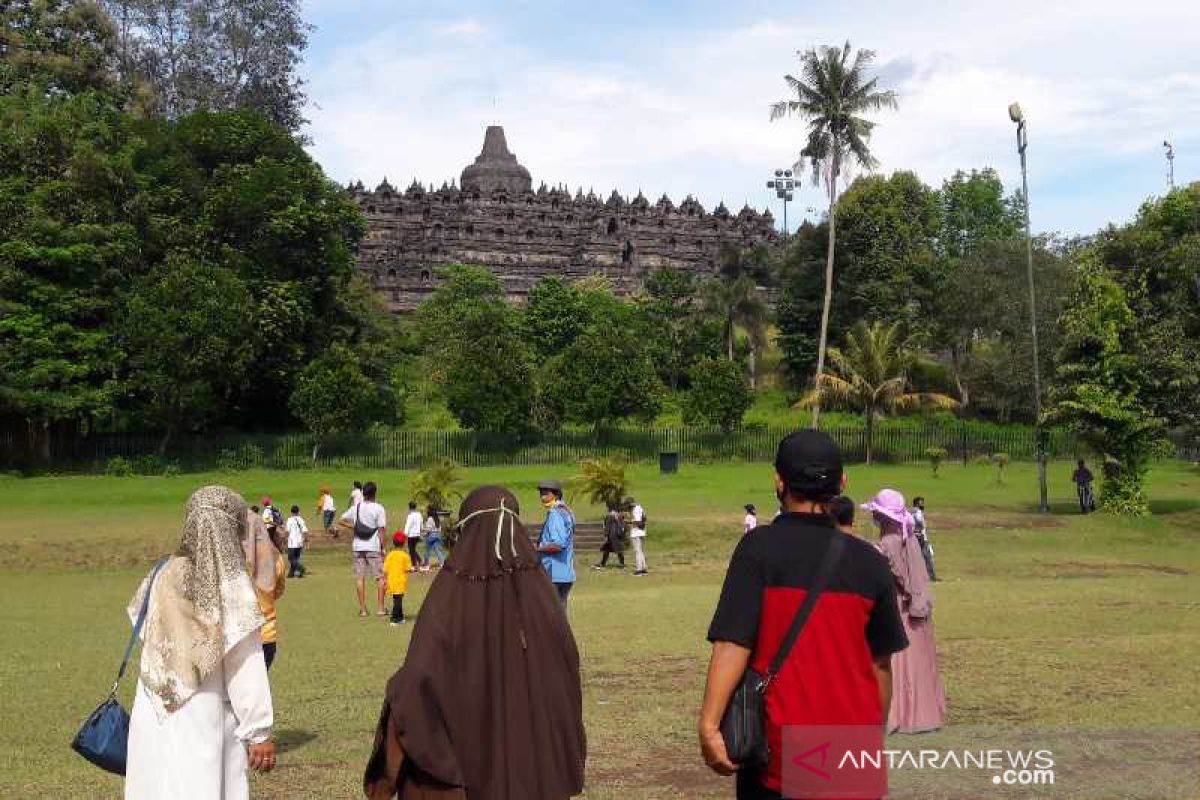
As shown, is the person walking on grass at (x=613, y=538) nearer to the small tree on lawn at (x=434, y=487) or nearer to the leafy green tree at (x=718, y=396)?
the small tree on lawn at (x=434, y=487)

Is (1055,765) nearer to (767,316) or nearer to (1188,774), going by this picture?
(1188,774)

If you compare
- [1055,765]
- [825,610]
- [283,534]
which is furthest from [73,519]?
[825,610]

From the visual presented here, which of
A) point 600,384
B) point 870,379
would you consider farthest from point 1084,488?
point 600,384

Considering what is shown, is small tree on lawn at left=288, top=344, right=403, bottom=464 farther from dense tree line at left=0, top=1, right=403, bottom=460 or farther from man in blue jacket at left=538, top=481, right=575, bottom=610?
man in blue jacket at left=538, top=481, right=575, bottom=610

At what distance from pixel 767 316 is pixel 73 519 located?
4028cm

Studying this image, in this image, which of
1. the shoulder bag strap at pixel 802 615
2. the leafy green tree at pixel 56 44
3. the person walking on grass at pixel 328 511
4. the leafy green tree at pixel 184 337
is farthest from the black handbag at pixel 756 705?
the leafy green tree at pixel 56 44

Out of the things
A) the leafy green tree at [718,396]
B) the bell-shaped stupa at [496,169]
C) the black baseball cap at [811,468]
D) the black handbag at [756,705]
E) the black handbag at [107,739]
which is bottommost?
the black handbag at [107,739]

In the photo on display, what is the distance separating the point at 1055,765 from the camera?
7.35 meters

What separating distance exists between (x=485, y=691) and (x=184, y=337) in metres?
33.9

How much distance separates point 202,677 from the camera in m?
4.83

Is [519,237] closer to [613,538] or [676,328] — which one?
[676,328]

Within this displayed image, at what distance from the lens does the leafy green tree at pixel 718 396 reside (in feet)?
149

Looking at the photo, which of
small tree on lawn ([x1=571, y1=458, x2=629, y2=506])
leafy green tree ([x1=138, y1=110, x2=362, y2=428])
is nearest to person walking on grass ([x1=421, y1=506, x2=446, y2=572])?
small tree on lawn ([x1=571, y1=458, x2=629, y2=506])

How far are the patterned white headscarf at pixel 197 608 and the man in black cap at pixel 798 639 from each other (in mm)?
1989
